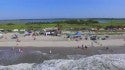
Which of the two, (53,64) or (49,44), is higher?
(53,64)

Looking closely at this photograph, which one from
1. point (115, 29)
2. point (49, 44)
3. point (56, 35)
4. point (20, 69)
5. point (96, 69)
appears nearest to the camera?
point (96, 69)

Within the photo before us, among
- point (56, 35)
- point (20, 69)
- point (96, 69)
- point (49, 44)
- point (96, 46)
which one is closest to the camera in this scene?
point (96, 69)

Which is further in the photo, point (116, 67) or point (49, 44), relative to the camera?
point (49, 44)

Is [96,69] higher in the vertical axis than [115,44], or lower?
higher

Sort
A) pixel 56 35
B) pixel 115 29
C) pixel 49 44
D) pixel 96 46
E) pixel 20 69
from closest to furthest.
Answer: pixel 20 69 → pixel 96 46 → pixel 49 44 → pixel 56 35 → pixel 115 29

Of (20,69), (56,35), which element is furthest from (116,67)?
(56,35)

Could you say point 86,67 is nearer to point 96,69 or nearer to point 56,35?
point 96,69

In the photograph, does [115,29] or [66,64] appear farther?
[115,29]

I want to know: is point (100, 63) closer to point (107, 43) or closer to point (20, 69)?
point (20, 69)

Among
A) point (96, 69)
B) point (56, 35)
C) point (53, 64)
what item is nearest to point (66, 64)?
point (53, 64)
